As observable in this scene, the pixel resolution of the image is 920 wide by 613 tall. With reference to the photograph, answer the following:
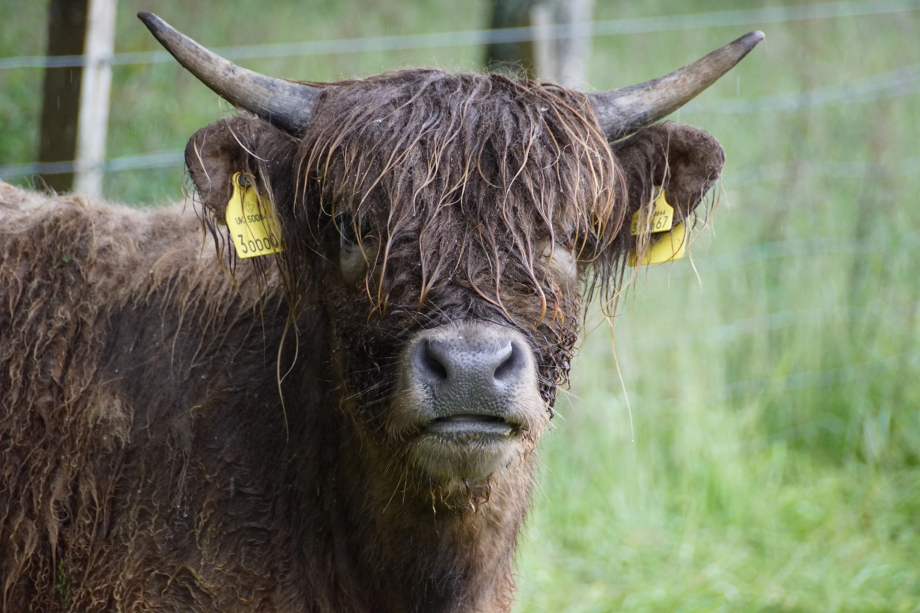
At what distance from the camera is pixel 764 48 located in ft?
34.1

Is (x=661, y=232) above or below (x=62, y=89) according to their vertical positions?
below

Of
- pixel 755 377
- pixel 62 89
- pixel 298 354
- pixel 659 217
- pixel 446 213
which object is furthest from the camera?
pixel 755 377

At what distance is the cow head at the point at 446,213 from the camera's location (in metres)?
2.40

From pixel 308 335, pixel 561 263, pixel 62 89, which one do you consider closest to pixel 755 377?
pixel 561 263

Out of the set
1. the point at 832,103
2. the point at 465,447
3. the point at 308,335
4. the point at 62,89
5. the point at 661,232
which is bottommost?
the point at 465,447

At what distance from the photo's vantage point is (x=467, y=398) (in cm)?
231

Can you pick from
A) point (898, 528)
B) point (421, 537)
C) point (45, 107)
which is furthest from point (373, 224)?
point (898, 528)

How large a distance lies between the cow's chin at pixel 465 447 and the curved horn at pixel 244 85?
1.12m

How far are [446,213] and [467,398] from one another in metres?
0.59

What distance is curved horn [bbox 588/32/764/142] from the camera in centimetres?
288

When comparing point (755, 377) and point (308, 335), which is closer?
point (308, 335)

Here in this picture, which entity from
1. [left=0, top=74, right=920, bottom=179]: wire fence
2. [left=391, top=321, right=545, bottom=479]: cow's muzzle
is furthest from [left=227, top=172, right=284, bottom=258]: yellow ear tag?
[left=0, top=74, right=920, bottom=179]: wire fence

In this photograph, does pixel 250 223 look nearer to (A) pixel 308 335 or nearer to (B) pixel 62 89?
(A) pixel 308 335

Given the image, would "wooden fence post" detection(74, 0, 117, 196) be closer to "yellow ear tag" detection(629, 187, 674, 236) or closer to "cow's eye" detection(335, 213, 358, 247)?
"cow's eye" detection(335, 213, 358, 247)
